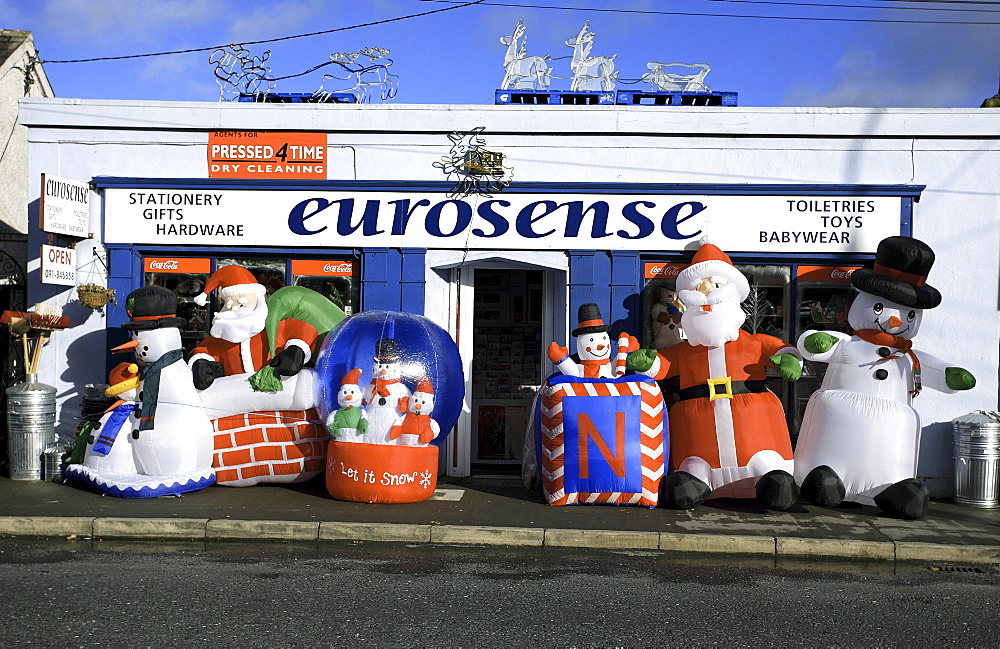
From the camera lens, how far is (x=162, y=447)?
26.9 feet

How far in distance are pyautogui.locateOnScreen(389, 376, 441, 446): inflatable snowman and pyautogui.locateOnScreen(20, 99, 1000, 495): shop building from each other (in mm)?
2009

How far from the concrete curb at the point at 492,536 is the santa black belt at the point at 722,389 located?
1.57 m

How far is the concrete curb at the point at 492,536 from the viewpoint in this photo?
6996mm

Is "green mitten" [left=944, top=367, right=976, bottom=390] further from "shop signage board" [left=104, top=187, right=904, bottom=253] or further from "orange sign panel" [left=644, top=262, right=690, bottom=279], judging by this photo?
"orange sign panel" [left=644, top=262, right=690, bottom=279]

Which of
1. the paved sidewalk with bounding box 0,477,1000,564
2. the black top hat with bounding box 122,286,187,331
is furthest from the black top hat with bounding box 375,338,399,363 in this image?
the black top hat with bounding box 122,286,187,331

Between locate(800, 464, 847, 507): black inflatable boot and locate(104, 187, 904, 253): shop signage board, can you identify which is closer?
locate(800, 464, 847, 507): black inflatable boot

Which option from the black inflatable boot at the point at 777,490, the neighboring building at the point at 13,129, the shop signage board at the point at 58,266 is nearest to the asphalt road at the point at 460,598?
the black inflatable boot at the point at 777,490

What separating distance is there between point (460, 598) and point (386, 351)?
3010 millimetres

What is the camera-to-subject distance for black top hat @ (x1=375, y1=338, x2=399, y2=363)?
809cm

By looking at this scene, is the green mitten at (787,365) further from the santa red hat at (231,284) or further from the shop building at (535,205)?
the santa red hat at (231,284)

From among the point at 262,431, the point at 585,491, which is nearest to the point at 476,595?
the point at 585,491

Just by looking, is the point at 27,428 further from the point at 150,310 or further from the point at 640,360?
the point at 640,360

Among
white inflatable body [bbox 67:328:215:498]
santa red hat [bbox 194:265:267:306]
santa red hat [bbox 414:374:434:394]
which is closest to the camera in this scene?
santa red hat [bbox 414:374:434:394]

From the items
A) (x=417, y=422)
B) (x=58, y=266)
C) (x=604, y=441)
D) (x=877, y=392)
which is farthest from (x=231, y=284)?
(x=877, y=392)
